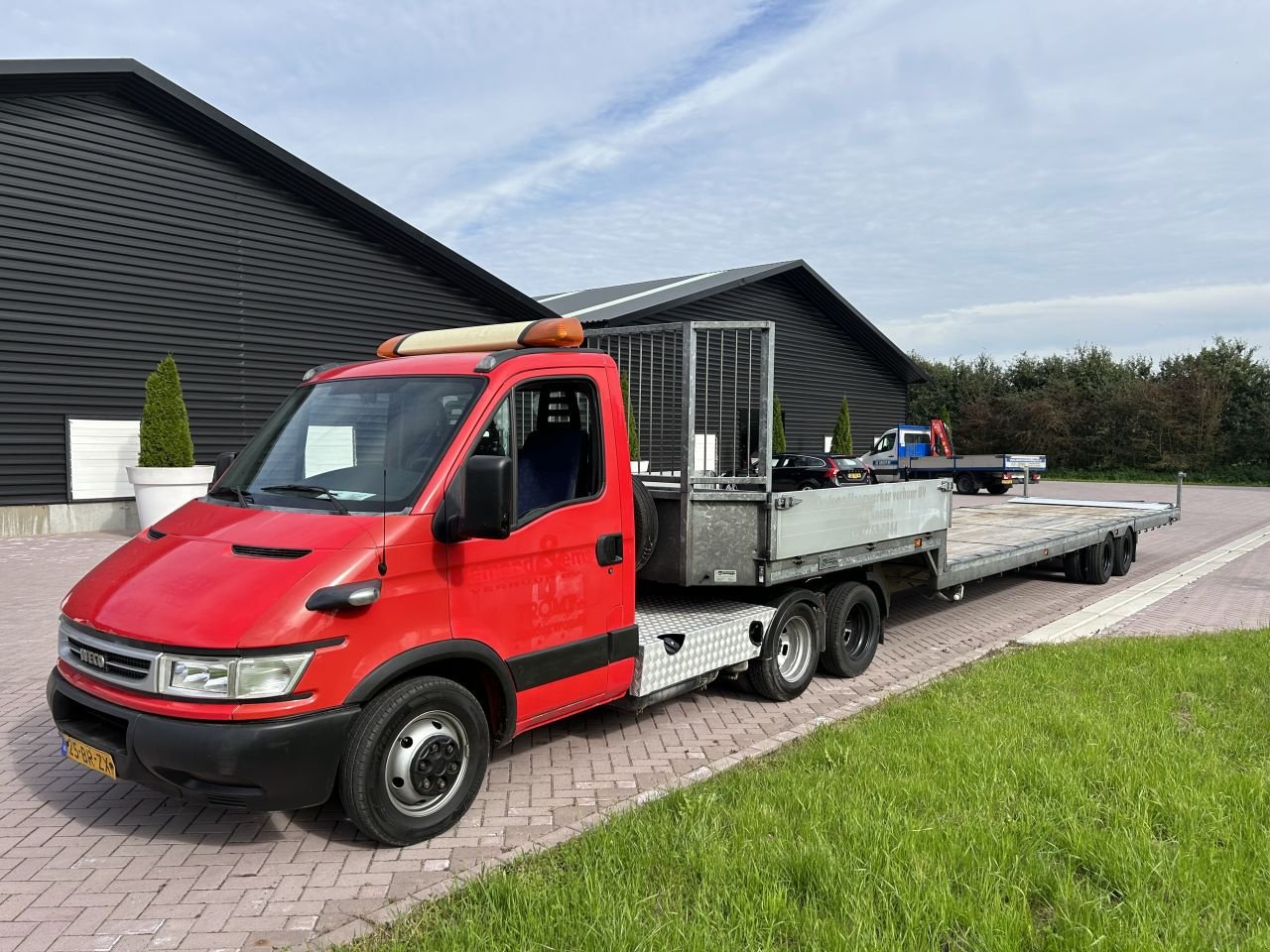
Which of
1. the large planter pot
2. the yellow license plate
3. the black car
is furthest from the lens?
the black car

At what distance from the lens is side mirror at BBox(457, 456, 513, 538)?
3525 millimetres

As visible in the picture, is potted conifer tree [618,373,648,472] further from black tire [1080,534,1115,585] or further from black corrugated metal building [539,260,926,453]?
black corrugated metal building [539,260,926,453]

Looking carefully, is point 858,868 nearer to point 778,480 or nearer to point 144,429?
point 144,429

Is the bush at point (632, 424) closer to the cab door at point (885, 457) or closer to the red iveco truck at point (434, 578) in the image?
the red iveco truck at point (434, 578)

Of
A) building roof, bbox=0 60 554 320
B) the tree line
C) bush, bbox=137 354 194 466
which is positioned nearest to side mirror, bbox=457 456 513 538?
bush, bbox=137 354 194 466

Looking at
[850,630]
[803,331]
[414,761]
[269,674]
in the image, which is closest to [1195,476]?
[803,331]

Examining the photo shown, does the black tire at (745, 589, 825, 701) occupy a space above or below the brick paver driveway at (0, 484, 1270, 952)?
above

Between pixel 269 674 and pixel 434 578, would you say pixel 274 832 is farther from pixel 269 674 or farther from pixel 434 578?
pixel 434 578

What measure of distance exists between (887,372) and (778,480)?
15797 mm

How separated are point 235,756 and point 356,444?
60.8 inches

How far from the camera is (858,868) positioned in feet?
11.0

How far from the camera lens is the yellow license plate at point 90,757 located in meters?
3.45

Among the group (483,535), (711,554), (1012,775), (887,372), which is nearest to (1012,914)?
(1012,775)

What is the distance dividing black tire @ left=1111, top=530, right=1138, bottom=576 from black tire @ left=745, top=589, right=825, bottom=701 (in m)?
7.13
